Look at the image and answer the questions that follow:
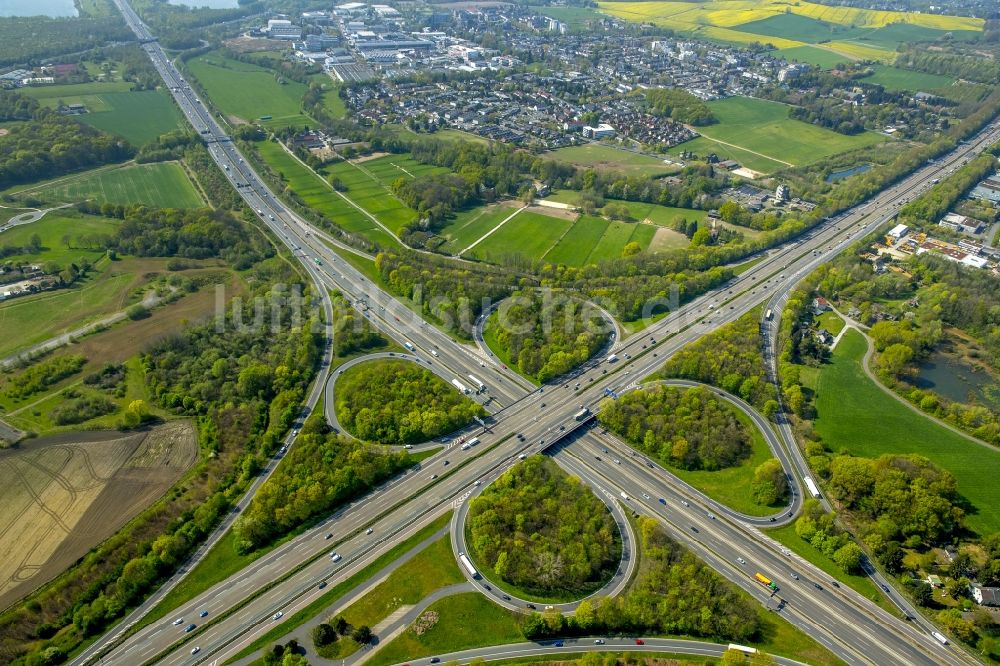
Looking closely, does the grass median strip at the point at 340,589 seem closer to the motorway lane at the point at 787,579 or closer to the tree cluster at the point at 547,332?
the motorway lane at the point at 787,579

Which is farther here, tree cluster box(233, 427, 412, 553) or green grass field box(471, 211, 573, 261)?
green grass field box(471, 211, 573, 261)

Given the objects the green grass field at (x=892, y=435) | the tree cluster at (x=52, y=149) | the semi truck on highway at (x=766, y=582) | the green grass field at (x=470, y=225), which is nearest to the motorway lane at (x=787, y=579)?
the semi truck on highway at (x=766, y=582)

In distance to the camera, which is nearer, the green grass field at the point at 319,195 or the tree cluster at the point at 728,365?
the tree cluster at the point at 728,365

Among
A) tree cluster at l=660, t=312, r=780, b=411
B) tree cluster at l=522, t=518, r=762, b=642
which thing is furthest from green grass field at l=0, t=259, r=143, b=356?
tree cluster at l=660, t=312, r=780, b=411

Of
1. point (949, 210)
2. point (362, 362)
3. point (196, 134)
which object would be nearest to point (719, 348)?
point (362, 362)

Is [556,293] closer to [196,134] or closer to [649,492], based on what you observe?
[649,492]

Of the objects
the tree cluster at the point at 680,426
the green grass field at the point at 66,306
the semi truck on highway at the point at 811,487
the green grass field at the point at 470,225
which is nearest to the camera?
the semi truck on highway at the point at 811,487

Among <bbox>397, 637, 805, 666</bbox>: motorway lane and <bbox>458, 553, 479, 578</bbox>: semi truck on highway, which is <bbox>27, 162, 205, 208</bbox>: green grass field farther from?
<bbox>397, 637, 805, 666</bbox>: motorway lane
